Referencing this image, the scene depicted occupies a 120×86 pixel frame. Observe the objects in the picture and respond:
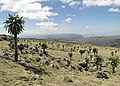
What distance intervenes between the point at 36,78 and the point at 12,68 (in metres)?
11.5

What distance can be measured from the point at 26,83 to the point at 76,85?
1490cm

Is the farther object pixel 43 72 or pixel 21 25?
pixel 21 25

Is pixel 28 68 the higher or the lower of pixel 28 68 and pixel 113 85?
the higher

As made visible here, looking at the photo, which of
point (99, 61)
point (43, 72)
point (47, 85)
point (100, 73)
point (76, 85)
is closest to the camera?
point (47, 85)

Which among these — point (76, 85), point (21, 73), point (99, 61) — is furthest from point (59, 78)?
point (99, 61)

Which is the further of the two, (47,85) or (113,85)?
(113,85)

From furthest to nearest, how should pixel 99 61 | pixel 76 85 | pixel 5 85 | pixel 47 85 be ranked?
pixel 99 61 → pixel 76 85 → pixel 47 85 → pixel 5 85

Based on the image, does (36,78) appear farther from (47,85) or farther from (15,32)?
(15,32)

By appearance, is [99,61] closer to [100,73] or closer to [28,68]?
[100,73]

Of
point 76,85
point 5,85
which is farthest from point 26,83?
point 76,85

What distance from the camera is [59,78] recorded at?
69.2 meters

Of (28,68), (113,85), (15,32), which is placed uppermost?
(15,32)

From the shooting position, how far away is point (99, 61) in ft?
404

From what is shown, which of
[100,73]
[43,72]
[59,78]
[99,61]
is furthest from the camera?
[99,61]
